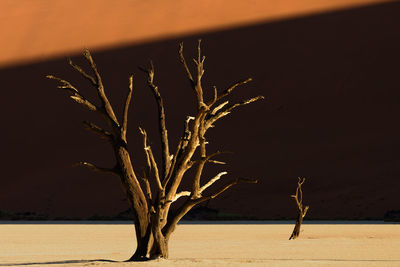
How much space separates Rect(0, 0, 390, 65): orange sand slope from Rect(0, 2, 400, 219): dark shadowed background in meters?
0.70

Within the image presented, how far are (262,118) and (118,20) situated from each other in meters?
12.4

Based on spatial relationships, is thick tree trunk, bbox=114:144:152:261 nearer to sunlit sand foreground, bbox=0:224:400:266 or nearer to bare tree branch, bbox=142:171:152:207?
bare tree branch, bbox=142:171:152:207

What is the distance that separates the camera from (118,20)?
179 ft

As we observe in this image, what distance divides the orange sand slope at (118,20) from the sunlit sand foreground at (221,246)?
22675 millimetres

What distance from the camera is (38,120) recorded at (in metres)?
49.1

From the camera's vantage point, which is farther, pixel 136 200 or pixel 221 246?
pixel 221 246

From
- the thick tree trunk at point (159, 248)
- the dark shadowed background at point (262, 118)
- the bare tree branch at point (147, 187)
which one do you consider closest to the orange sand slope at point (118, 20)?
the dark shadowed background at point (262, 118)

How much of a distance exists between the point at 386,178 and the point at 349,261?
25260 mm

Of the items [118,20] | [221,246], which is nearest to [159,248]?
[221,246]

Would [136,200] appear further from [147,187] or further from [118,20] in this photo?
[118,20]

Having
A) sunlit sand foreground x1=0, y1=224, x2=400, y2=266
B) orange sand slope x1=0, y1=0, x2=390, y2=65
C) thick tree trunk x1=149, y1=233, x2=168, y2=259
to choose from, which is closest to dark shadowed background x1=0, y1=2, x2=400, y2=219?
orange sand slope x1=0, y1=0, x2=390, y2=65

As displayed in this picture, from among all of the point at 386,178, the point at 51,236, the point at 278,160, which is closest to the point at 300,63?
the point at 278,160

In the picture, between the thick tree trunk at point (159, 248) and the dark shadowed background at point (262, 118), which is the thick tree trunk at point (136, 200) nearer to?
the thick tree trunk at point (159, 248)

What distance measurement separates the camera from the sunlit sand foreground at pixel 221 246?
15094 mm
